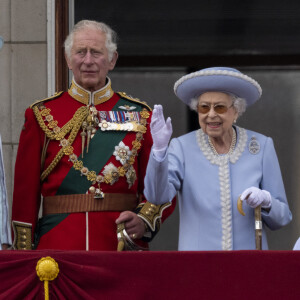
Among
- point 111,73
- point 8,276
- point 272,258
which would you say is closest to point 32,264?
point 8,276

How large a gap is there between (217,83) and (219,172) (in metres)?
0.36

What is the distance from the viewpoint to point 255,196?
4230 millimetres

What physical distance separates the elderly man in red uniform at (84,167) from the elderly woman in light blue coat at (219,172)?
0.55ft

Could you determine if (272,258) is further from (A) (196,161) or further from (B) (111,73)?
(B) (111,73)

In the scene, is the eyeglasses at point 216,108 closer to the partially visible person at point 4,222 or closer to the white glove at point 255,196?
the white glove at point 255,196

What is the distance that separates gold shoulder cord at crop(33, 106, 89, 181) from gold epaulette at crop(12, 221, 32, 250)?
0.70 ft

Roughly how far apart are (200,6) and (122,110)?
5.07 feet

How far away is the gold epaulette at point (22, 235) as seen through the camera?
4523 mm

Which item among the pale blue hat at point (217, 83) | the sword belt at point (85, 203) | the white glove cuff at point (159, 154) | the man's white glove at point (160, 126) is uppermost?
the pale blue hat at point (217, 83)

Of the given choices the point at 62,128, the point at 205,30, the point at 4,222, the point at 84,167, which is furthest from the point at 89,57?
the point at 205,30

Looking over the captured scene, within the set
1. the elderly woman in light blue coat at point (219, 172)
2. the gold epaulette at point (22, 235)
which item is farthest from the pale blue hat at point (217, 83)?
the gold epaulette at point (22, 235)

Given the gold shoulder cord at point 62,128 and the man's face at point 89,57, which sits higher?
the man's face at point 89,57

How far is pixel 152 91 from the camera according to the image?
6.20m

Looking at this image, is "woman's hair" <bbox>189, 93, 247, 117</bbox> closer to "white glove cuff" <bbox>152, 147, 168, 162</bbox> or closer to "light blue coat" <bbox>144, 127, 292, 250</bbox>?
"light blue coat" <bbox>144, 127, 292, 250</bbox>
